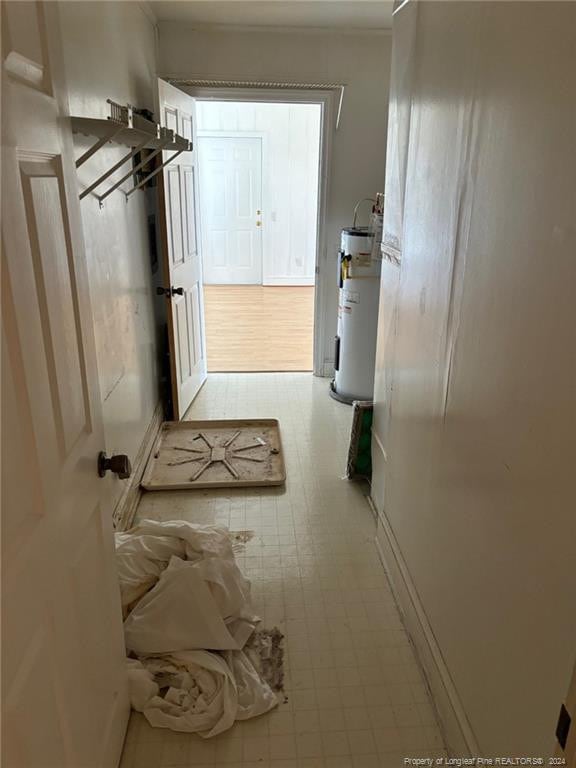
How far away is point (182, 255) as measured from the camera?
3.73m

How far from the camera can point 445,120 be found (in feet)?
5.64

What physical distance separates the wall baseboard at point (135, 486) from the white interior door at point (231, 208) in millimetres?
4707

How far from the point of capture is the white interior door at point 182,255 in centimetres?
336

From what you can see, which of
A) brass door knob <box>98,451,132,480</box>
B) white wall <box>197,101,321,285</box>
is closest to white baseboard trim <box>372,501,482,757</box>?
brass door knob <box>98,451,132,480</box>

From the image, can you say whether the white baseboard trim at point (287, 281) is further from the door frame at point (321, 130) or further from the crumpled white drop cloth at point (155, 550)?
the crumpled white drop cloth at point (155, 550)

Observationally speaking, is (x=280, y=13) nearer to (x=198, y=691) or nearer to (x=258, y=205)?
(x=198, y=691)

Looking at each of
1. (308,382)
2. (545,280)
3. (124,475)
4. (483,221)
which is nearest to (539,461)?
(545,280)

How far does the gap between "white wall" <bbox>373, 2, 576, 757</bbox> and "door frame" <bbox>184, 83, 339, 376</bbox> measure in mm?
1960

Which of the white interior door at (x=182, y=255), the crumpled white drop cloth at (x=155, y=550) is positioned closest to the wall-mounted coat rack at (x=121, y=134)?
the white interior door at (x=182, y=255)

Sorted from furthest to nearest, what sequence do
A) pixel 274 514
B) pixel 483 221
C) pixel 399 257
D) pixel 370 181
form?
pixel 370 181, pixel 274 514, pixel 399 257, pixel 483 221

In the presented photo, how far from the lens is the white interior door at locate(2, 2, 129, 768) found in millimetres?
875

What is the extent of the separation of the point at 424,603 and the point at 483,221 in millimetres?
1259

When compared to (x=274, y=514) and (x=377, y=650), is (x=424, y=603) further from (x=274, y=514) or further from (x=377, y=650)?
(x=274, y=514)

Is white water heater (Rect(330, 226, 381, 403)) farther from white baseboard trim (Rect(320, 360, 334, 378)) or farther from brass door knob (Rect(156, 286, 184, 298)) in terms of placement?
brass door knob (Rect(156, 286, 184, 298))
